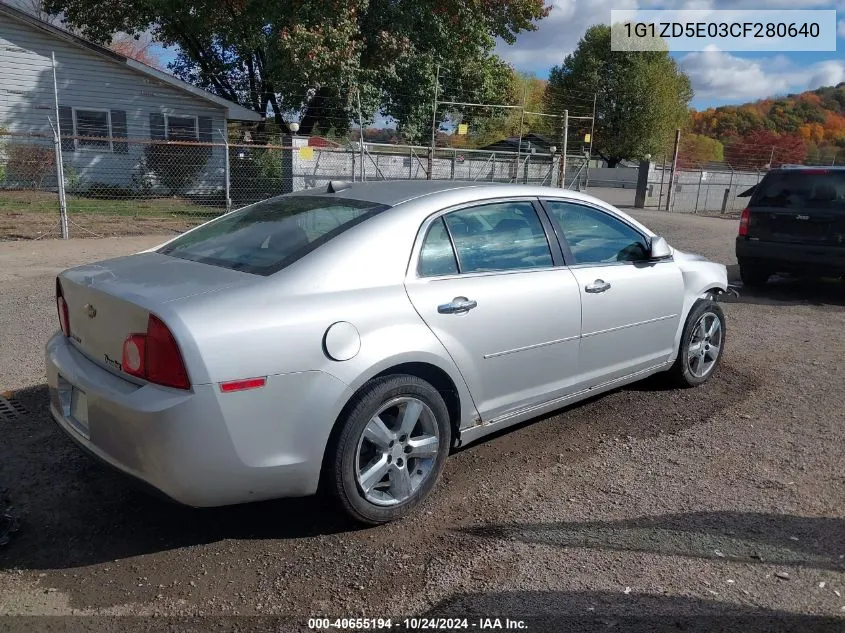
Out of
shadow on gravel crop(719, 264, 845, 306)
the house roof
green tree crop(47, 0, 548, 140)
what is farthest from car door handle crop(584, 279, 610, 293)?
the house roof

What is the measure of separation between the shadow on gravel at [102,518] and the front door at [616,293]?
187 cm

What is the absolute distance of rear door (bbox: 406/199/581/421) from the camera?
11.2 ft

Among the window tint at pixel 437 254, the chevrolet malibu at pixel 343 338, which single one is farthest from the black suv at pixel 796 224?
the window tint at pixel 437 254

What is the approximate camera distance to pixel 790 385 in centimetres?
548

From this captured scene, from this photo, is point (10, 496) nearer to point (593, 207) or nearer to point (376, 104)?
point (593, 207)

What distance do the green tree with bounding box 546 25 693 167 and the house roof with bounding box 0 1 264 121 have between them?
3238 cm

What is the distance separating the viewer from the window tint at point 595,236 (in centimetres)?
423

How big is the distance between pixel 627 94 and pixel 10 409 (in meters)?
51.2

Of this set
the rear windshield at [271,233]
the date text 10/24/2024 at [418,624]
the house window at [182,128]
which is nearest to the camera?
the date text 10/24/2024 at [418,624]

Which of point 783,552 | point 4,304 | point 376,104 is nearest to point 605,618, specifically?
point 783,552

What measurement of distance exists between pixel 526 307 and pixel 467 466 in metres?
0.95

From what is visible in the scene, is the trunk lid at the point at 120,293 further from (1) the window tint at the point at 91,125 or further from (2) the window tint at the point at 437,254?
(1) the window tint at the point at 91,125

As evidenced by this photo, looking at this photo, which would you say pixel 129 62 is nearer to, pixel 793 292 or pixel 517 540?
pixel 793 292

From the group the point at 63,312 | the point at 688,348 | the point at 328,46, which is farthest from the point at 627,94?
the point at 63,312
